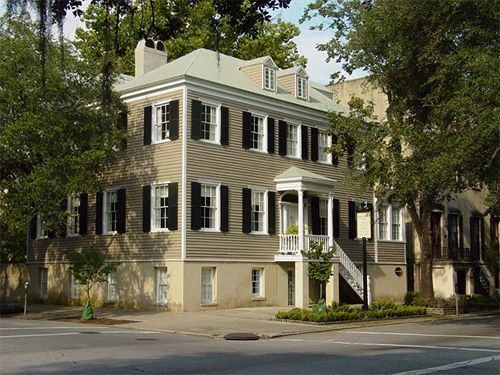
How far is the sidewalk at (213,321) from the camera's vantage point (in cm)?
2162

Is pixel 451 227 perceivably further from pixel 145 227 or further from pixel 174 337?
pixel 174 337

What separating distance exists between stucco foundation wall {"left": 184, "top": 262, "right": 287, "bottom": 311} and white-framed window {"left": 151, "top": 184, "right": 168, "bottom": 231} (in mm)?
2321

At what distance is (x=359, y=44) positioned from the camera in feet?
86.9

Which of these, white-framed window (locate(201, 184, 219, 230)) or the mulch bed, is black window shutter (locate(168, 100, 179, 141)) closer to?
white-framed window (locate(201, 184, 219, 230))

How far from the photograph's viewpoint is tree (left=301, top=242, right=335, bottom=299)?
2866 cm

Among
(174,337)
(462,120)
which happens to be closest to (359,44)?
(462,120)

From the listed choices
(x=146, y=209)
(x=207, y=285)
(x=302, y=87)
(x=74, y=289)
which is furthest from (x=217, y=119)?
(x=74, y=289)

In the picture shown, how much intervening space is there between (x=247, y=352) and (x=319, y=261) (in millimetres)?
14738

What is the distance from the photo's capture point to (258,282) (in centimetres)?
3120

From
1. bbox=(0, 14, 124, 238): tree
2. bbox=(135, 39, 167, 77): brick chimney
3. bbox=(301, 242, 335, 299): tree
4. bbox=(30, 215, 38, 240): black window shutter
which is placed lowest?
bbox=(301, 242, 335, 299): tree

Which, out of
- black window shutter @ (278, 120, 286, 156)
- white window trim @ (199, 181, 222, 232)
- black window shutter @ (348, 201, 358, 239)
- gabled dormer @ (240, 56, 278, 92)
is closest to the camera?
white window trim @ (199, 181, 222, 232)

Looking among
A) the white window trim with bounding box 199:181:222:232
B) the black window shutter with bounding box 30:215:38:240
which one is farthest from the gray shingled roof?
the black window shutter with bounding box 30:215:38:240

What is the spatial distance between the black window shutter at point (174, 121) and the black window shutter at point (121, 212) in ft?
12.3

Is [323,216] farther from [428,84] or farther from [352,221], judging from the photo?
[428,84]
